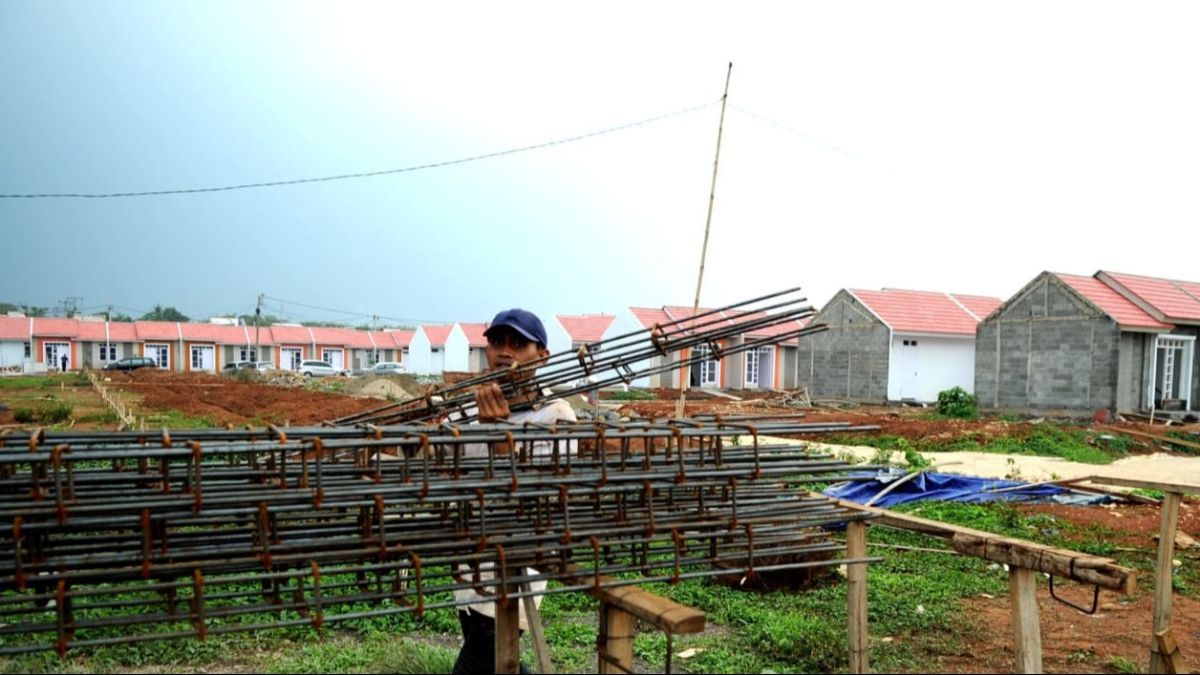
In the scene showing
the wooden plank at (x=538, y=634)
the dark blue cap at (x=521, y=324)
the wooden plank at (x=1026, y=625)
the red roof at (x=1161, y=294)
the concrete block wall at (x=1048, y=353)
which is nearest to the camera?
the wooden plank at (x=538, y=634)

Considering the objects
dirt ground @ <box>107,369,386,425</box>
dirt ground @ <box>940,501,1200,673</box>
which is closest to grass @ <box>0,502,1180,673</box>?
dirt ground @ <box>940,501,1200,673</box>

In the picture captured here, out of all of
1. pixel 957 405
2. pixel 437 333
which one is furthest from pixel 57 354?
pixel 957 405

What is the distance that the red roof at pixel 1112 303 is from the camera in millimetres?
24078

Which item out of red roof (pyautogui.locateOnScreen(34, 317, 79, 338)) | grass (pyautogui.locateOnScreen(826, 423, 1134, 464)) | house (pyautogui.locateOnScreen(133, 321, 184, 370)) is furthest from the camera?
house (pyautogui.locateOnScreen(133, 321, 184, 370))

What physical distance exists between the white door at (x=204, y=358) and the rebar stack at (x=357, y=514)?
65423mm

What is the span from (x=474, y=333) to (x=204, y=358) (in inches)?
885

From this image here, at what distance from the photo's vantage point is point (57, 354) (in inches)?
2320

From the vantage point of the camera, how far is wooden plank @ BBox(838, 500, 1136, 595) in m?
3.87

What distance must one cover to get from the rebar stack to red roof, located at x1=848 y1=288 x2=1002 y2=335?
Result: 97.2 feet

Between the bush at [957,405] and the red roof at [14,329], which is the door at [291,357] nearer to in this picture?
the red roof at [14,329]

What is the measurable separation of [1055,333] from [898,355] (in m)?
7.01

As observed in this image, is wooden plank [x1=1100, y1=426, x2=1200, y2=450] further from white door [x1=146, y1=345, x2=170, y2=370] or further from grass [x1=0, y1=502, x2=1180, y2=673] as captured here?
white door [x1=146, y1=345, x2=170, y2=370]

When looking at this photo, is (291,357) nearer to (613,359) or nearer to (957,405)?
(957,405)

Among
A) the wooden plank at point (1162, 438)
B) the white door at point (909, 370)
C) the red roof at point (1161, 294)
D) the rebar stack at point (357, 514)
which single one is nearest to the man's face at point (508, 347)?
the rebar stack at point (357, 514)
